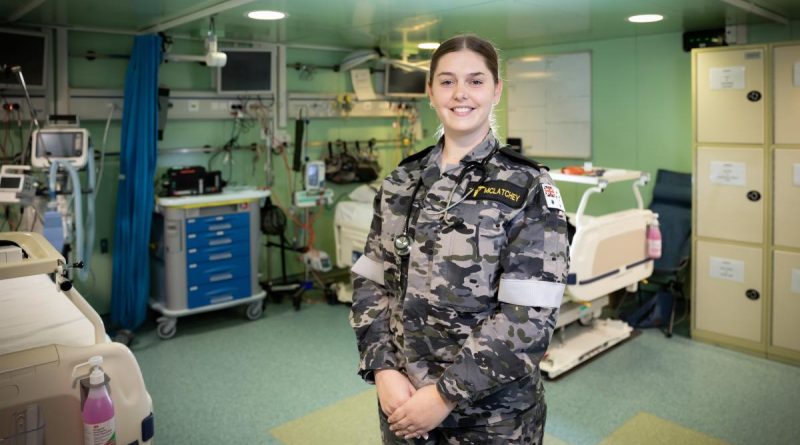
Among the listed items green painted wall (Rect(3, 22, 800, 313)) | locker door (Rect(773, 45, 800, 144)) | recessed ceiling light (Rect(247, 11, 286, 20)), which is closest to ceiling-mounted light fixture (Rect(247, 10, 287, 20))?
recessed ceiling light (Rect(247, 11, 286, 20))

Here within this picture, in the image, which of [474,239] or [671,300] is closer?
[474,239]

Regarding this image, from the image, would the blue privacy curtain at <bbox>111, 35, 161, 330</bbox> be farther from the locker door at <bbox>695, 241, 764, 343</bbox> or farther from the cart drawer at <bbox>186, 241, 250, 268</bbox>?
the locker door at <bbox>695, 241, 764, 343</bbox>

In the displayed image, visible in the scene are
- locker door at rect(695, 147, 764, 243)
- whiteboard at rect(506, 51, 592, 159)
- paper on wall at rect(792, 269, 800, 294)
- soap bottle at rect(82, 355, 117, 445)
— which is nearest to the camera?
soap bottle at rect(82, 355, 117, 445)

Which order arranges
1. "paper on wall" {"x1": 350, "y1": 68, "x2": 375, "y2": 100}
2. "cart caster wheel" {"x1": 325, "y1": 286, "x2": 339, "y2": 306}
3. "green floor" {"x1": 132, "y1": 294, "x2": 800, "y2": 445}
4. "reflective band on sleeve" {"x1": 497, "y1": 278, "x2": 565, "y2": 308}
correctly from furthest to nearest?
1. "paper on wall" {"x1": 350, "y1": 68, "x2": 375, "y2": 100}
2. "cart caster wheel" {"x1": 325, "y1": 286, "x2": 339, "y2": 306}
3. "green floor" {"x1": 132, "y1": 294, "x2": 800, "y2": 445}
4. "reflective band on sleeve" {"x1": 497, "y1": 278, "x2": 565, "y2": 308}

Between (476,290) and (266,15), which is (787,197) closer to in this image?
(476,290)

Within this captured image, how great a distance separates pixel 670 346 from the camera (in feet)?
14.3

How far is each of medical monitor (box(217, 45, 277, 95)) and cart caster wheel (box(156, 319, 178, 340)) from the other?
1.90 meters

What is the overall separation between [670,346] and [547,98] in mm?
2559

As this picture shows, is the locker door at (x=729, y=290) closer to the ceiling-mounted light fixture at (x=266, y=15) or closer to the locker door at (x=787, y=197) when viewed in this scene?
the locker door at (x=787, y=197)

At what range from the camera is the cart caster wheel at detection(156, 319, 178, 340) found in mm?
4547

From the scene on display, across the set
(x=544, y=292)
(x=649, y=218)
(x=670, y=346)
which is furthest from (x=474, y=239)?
(x=670, y=346)

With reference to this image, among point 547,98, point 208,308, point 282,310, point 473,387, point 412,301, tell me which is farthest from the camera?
point 547,98

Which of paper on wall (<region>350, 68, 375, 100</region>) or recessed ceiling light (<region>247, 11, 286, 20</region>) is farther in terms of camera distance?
paper on wall (<region>350, 68, 375, 100</region>)

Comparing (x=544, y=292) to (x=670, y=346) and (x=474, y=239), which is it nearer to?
(x=474, y=239)
